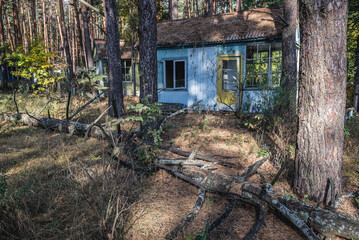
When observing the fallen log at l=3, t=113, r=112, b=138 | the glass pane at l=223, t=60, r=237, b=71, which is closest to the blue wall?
the glass pane at l=223, t=60, r=237, b=71

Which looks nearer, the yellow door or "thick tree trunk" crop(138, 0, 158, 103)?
"thick tree trunk" crop(138, 0, 158, 103)

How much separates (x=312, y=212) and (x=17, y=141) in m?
7.14

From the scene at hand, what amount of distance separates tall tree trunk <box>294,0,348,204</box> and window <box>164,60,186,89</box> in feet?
28.2

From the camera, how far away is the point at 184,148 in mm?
6035

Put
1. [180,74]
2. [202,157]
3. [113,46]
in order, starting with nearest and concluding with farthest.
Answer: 1. [202,157]
2. [113,46]
3. [180,74]

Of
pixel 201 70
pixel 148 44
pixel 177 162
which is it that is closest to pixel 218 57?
pixel 201 70

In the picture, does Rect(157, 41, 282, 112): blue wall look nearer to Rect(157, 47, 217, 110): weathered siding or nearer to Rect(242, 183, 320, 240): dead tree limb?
Rect(157, 47, 217, 110): weathered siding

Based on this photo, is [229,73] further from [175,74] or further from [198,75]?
[175,74]

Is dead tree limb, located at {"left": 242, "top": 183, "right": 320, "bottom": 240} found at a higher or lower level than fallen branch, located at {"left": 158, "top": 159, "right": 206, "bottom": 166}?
lower

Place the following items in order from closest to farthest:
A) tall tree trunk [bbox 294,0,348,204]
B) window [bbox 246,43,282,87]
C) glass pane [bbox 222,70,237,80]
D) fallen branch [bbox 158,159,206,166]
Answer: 1. tall tree trunk [bbox 294,0,348,204]
2. fallen branch [bbox 158,159,206,166]
3. window [bbox 246,43,282,87]
4. glass pane [bbox 222,70,237,80]

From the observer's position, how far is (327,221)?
2.79m

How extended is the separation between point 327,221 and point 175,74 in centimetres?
1005

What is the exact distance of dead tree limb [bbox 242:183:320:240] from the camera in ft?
8.85

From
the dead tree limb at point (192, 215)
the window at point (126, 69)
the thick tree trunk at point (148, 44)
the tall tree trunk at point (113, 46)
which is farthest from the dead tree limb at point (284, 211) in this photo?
the window at point (126, 69)
